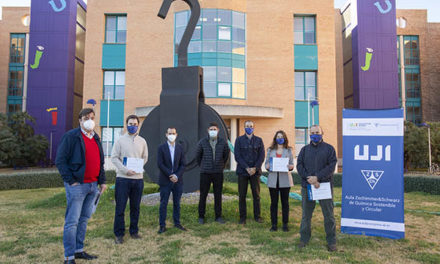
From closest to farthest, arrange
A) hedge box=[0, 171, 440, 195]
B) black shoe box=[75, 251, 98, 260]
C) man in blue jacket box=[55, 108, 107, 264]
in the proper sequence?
1. man in blue jacket box=[55, 108, 107, 264]
2. black shoe box=[75, 251, 98, 260]
3. hedge box=[0, 171, 440, 195]

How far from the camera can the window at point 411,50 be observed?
3631 cm

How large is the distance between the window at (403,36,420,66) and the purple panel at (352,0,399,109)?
707 centimetres

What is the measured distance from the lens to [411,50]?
1432 inches

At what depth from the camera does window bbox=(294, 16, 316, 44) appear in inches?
920

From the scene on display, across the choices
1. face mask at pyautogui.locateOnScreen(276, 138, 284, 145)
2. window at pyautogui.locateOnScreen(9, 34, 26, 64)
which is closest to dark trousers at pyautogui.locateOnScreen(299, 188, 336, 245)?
face mask at pyautogui.locateOnScreen(276, 138, 284, 145)

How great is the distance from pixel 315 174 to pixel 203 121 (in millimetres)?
3126

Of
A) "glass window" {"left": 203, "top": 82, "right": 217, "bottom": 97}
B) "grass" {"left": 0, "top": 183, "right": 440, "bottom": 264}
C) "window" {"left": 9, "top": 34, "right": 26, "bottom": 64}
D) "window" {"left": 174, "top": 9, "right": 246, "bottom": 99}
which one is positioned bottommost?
"grass" {"left": 0, "top": 183, "right": 440, "bottom": 264}

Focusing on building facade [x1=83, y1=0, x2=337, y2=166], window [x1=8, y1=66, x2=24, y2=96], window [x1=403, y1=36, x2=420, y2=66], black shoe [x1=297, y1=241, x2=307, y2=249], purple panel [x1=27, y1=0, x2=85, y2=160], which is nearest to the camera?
black shoe [x1=297, y1=241, x2=307, y2=249]

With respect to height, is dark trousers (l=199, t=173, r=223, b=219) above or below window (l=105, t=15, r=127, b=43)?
below

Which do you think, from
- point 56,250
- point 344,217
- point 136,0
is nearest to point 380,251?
point 344,217

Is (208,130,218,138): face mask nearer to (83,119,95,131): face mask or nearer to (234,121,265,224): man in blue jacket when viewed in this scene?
(234,121,265,224): man in blue jacket

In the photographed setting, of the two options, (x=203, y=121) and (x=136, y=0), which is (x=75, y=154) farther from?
(x=136, y=0)

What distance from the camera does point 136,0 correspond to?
23.6 meters

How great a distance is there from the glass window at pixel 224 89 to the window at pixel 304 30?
6403 millimetres
